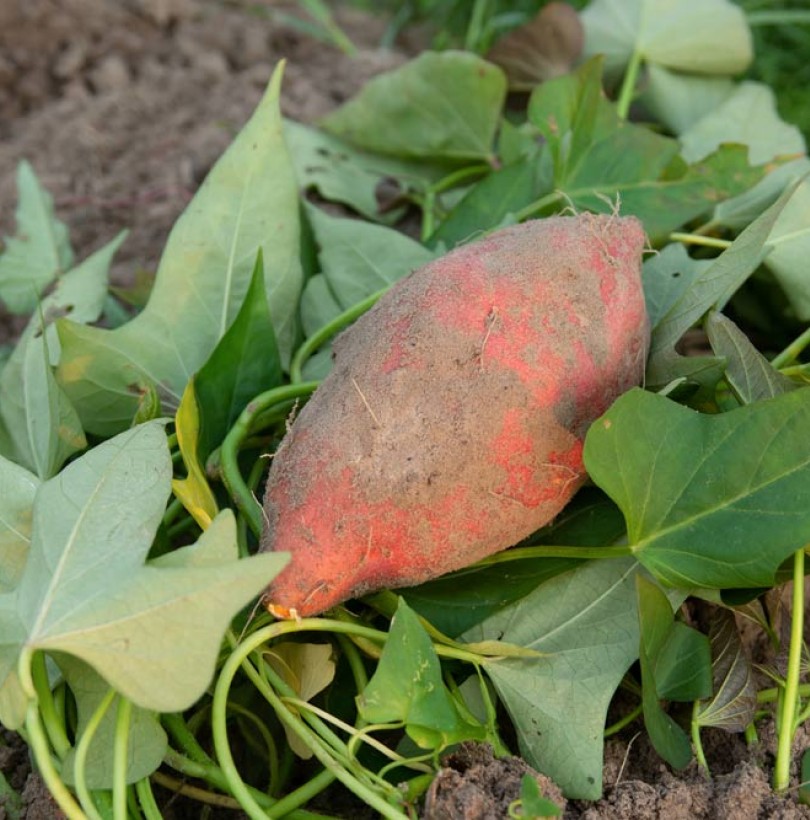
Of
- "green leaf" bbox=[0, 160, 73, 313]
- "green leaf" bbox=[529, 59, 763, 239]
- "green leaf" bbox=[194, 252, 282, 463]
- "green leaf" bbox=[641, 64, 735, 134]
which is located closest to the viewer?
"green leaf" bbox=[194, 252, 282, 463]

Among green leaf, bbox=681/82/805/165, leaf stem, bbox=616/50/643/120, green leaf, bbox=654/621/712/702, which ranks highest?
leaf stem, bbox=616/50/643/120

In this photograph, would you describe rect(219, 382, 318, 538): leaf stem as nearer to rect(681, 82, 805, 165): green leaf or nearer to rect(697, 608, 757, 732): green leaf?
rect(697, 608, 757, 732): green leaf

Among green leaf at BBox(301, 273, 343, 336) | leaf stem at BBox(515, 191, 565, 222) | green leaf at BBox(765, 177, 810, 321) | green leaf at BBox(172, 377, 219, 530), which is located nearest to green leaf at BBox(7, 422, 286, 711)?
green leaf at BBox(172, 377, 219, 530)

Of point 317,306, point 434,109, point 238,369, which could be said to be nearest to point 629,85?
point 434,109

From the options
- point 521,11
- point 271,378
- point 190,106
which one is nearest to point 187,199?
point 190,106

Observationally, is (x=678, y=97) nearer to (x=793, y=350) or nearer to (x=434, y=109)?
(x=434, y=109)

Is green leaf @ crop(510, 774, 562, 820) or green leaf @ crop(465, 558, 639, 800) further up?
green leaf @ crop(510, 774, 562, 820)

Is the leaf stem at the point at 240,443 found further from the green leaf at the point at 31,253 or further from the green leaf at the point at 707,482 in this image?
the green leaf at the point at 31,253

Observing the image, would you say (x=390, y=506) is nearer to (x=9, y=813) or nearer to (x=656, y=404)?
(x=656, y=404)
